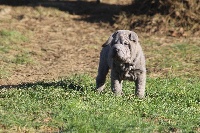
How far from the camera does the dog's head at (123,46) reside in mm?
8906

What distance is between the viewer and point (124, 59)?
9.00 meters

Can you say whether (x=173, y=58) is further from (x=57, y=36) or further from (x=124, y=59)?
(x=124, y=59)

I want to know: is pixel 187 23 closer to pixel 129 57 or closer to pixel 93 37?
pixel 93 37

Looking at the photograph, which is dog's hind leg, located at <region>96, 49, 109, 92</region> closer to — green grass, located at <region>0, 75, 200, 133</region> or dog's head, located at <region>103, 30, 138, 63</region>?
green grass, located at <region>0, 75, 200, 133</region>

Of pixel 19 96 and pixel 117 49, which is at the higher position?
pixel 117 49

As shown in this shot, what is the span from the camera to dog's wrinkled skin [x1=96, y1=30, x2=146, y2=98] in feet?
29.6

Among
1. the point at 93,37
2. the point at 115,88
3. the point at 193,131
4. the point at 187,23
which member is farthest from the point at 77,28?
the point at 193,131

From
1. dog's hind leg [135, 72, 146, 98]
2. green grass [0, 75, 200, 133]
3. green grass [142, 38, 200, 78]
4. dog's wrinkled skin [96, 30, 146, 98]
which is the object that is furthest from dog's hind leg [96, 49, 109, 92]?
green grass [142, 38, 200, 78]

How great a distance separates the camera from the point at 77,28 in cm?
2070

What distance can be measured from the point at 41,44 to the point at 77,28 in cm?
311

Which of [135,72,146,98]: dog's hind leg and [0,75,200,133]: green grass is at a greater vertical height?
[135,72,146,98]: dog's hind leg

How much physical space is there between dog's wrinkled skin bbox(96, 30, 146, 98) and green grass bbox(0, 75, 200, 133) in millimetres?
367

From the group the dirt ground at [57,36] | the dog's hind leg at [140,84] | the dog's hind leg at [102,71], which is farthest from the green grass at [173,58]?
the dog's hind leg at [140,84]

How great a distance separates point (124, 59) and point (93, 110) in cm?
115
